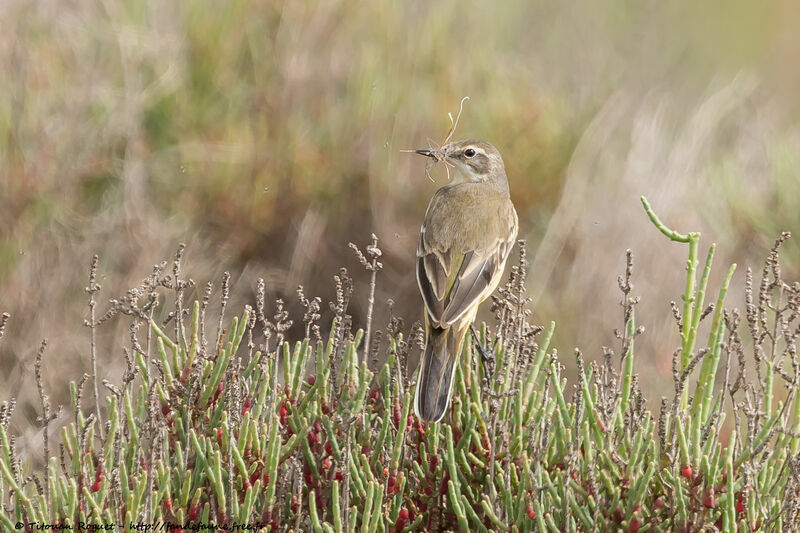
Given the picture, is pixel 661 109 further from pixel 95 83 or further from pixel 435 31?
pixel 95 83

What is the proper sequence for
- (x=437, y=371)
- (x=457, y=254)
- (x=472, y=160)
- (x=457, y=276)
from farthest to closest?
(x=472, y=160)
(x=457, y=254)
(x=457, y=276)
(x=437, y=371)

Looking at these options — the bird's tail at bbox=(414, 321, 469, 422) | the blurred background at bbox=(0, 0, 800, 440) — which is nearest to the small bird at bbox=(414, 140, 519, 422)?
the bird's tail at bbox=(414, 321, 469, 422)

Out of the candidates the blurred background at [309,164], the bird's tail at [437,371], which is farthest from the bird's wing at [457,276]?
the blurred background at [309,164]

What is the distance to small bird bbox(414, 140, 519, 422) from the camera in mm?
3691

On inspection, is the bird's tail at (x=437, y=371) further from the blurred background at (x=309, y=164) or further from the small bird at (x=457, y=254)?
the blurred background at (x=309, y=164)

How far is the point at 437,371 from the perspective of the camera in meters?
3.68

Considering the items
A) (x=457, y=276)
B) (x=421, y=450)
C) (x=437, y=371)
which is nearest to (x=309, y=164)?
(x=457, y=276)

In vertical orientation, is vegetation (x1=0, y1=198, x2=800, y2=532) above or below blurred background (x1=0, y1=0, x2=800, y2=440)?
below

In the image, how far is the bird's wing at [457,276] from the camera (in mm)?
4379

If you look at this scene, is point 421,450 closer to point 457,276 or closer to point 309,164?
point 457,276

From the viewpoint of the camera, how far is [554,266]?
257 inches

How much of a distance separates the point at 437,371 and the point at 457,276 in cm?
99

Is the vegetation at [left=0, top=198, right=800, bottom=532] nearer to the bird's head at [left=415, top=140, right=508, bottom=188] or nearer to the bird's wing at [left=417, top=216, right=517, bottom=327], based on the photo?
the bird's wing at [left=417, top=216, right=517, bottom=327]

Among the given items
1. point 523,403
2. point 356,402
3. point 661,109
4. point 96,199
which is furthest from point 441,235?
point 661,109
